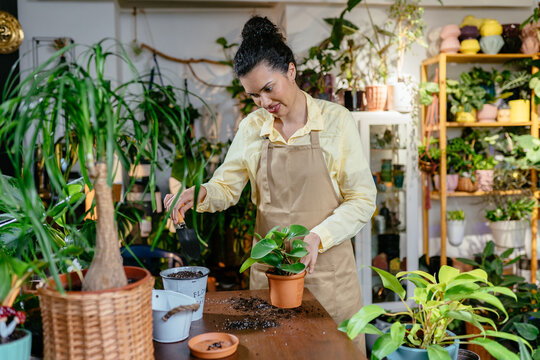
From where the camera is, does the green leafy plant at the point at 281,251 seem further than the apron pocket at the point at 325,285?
No

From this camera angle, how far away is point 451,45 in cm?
393

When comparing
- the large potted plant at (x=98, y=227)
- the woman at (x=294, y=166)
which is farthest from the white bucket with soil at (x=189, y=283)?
the woman at (x=294, y=166)

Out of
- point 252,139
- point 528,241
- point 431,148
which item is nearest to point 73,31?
point 252,139

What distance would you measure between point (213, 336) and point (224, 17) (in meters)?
3.66

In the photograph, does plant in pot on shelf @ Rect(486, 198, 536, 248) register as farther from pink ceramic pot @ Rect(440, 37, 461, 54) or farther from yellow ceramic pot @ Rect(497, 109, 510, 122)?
pink ceramic pot @ Rect(440, 37, 461, 54)

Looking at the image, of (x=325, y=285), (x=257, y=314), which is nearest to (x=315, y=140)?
(x=325, y=285)

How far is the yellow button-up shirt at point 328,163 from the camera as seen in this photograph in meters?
1.80

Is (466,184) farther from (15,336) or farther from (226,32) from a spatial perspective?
(15,336)

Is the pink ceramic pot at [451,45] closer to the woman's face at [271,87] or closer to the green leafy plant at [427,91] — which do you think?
the green leafy plant at [427,91]

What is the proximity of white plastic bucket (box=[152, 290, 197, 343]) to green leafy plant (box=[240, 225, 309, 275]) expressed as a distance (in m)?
0.22

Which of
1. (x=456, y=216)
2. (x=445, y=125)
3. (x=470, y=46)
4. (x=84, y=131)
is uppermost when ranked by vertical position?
(x=470, y=46)

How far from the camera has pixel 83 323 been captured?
86 centimetres

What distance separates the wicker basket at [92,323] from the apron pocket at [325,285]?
1069mm

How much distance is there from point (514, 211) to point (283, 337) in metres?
3.35
